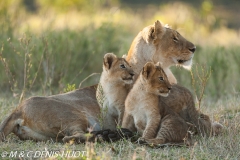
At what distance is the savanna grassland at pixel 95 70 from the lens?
6.20 meters

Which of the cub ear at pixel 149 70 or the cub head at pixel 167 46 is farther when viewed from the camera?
the cub head at pixel 167 46

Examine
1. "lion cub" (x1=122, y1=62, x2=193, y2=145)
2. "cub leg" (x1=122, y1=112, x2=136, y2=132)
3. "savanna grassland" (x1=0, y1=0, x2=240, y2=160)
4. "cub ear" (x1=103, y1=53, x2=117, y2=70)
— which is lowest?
"savanna grassland" (x1=0, y1=0, x2=240, y2=160)

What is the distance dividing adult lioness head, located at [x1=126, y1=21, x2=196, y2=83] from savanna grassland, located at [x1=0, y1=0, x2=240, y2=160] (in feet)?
0.89

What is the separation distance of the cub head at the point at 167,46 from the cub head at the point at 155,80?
3.22 ft

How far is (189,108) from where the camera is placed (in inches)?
276

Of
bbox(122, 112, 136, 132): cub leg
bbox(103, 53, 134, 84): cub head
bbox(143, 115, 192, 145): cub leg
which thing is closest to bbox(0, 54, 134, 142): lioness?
bbox(103, 53, 134, 84): cub head

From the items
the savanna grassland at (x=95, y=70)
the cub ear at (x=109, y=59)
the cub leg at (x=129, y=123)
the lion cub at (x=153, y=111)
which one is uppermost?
the cub ear at (x=109, y=59)

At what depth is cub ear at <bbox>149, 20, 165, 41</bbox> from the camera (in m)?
7.47

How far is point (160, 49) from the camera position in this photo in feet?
24.8

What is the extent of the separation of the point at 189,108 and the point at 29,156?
2202mm

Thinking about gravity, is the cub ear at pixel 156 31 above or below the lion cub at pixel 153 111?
above

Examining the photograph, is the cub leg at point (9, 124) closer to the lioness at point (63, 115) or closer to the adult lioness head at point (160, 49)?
the lioness at point (63, 115)

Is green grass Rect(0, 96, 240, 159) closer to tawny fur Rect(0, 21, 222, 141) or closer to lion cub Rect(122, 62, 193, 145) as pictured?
lion cub Rect(122, 62, 193, 145)

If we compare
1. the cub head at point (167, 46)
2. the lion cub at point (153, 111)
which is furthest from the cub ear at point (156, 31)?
the lion cub at point (153, 111)
